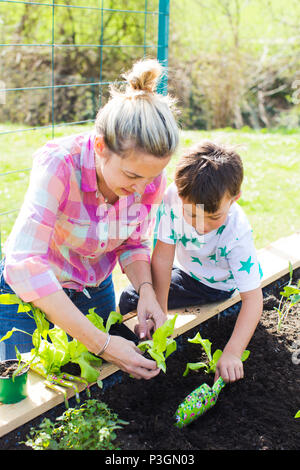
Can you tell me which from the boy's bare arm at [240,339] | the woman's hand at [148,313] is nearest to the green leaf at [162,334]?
the woman's hand at [148,313]

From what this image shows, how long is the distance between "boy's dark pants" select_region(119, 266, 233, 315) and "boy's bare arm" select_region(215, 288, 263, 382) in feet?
1.11

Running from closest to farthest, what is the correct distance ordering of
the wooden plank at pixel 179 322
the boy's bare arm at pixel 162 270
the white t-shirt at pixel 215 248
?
the wooden plank at pixel 179 322
the white t-shirt at pixel 215 248
the boy's bare arm at pixel 162 270

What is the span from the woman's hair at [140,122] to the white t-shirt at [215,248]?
56 centimetres

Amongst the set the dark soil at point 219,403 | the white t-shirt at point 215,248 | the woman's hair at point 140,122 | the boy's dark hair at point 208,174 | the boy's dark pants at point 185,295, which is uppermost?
the woman's hair at point 140,122

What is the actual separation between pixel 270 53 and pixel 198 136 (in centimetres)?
278

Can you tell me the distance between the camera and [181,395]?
188 cm

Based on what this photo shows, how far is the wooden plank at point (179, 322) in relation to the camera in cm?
156

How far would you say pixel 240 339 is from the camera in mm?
1959

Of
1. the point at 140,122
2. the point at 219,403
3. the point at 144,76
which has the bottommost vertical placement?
the point at 219,403

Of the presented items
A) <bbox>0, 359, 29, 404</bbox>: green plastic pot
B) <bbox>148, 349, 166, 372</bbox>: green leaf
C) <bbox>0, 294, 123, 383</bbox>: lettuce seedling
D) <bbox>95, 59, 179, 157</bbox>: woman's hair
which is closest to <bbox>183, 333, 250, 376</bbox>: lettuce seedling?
<bbox>148, 349, 166, 372</bbox>: green leaf

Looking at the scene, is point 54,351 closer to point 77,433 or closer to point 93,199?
point 77,433

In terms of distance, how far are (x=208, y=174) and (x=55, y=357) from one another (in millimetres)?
824

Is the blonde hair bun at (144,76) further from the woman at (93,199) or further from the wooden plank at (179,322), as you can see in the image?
the wooden plank at (179,322)

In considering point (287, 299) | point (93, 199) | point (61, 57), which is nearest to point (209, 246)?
point (287, 299)
